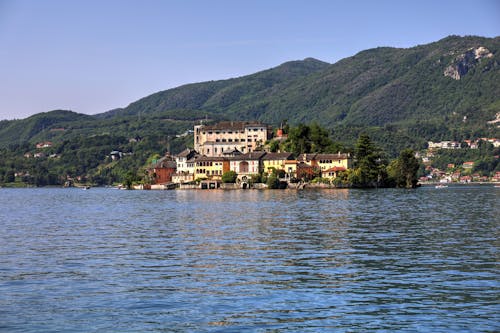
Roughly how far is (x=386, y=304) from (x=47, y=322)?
36.6 ft

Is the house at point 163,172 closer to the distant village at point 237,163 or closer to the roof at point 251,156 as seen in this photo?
the distant village at point 237,163

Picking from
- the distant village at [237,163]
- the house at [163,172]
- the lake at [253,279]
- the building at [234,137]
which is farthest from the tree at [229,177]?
the lake at [253,279]

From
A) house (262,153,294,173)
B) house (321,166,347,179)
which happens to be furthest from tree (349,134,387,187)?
house (262,153,294,173)

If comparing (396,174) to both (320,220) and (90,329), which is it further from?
(90,329)

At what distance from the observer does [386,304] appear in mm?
24312

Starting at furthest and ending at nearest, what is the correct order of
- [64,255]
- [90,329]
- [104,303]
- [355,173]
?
[355,173] → [64,255] → [104,303] → [90,329]

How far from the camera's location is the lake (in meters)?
22.3

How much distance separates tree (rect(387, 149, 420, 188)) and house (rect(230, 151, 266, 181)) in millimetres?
30194

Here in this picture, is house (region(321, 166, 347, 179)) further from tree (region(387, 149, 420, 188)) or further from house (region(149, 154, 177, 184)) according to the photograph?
house (region(149, 154, 177, 184))

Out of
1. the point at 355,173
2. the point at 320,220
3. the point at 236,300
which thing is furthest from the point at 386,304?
the point at 355,173

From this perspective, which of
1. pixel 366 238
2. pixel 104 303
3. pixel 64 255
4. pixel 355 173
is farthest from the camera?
pixel 355 173

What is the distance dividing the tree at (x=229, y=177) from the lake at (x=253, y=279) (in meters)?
115

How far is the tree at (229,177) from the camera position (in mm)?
168250

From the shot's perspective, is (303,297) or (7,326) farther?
(303,297)
